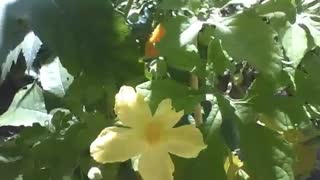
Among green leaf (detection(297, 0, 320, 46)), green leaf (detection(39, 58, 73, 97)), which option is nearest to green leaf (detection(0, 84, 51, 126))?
green leaf (detection(39, 58, 73, 97))

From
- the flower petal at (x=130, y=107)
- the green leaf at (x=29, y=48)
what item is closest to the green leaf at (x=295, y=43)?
the flower petal at (x=130, y=107)

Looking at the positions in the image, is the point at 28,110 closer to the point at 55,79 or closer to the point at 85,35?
the point at 55,79

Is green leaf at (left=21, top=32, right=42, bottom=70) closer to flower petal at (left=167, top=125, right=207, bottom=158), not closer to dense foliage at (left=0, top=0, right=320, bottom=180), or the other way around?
dense foliage at (left=0, top=0, right=320, bottom=180)

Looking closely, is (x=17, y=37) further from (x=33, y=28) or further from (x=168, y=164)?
(x=168, y=164)

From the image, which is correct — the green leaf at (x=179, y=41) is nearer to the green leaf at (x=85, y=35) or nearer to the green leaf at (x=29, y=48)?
the green leaf at (x=85, y=35)

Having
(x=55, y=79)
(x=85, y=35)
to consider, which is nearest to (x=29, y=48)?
(x=55, y=79)
